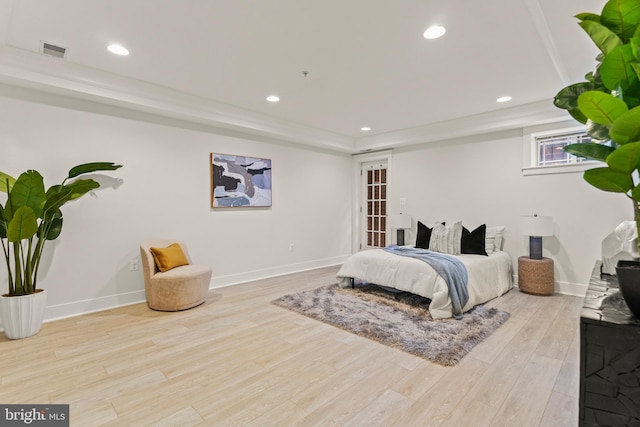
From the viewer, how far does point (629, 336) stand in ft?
3.14

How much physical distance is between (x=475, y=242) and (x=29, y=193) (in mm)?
5020

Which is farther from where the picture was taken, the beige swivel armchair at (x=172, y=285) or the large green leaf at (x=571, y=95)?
the beige swivel armchair at (x=172, y=285)

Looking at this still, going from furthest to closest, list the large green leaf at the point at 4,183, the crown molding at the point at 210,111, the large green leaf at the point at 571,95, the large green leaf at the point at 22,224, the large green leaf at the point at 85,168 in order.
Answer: the large green leaf at the point at 85,168, the crown molding at the point at 210,111, the large green leaf at the point at 4,183, the large green leaf at the point at 22,224, the large green leaf at the point at 571,95

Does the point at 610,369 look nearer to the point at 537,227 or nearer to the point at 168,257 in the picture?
the point at 537,227

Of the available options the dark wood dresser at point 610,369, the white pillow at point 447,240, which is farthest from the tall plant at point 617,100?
the white pillow at point 447,240

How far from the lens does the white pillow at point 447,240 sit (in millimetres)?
4352

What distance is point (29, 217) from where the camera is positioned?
255 centimetres

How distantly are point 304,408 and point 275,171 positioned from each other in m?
3.94

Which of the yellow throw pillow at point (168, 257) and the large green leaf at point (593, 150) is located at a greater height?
the large green leaf at point (593, 150)

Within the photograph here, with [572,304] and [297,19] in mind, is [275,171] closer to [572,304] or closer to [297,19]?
[297,19]

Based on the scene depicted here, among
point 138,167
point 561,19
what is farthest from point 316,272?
point 561,19

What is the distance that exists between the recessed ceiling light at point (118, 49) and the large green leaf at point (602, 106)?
326cm

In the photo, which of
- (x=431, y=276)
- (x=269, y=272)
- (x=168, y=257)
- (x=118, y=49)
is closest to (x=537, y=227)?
(x=431, y=276)

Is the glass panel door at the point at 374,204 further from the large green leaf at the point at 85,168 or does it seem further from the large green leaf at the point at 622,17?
the large green leaf at the point at 622,17
